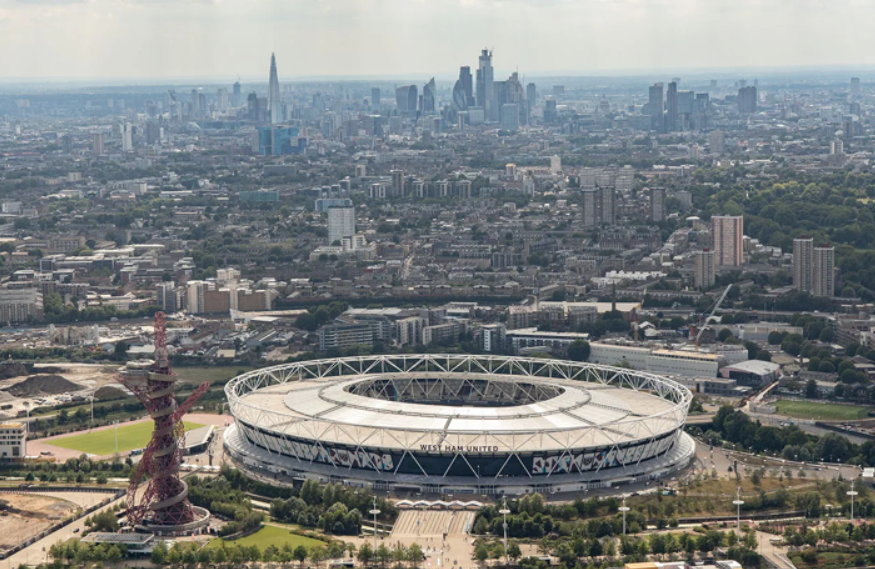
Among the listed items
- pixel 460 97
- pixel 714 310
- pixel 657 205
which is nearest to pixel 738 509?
pixel 714 310

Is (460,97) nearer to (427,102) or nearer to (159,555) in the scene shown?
(427,102)

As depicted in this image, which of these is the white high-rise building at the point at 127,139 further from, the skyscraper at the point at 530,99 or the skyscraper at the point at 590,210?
the skyscraper at the point at 590,210

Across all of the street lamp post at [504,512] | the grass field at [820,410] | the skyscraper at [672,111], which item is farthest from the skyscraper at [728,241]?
the skyscraper at [672,111]

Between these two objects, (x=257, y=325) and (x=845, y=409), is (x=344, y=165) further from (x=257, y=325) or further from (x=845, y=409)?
(x=845, y=409)

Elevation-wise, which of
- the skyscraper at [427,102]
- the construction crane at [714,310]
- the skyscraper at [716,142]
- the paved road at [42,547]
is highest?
the skyscraper at [427,102]

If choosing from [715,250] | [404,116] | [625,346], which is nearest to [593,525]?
[625,346]
